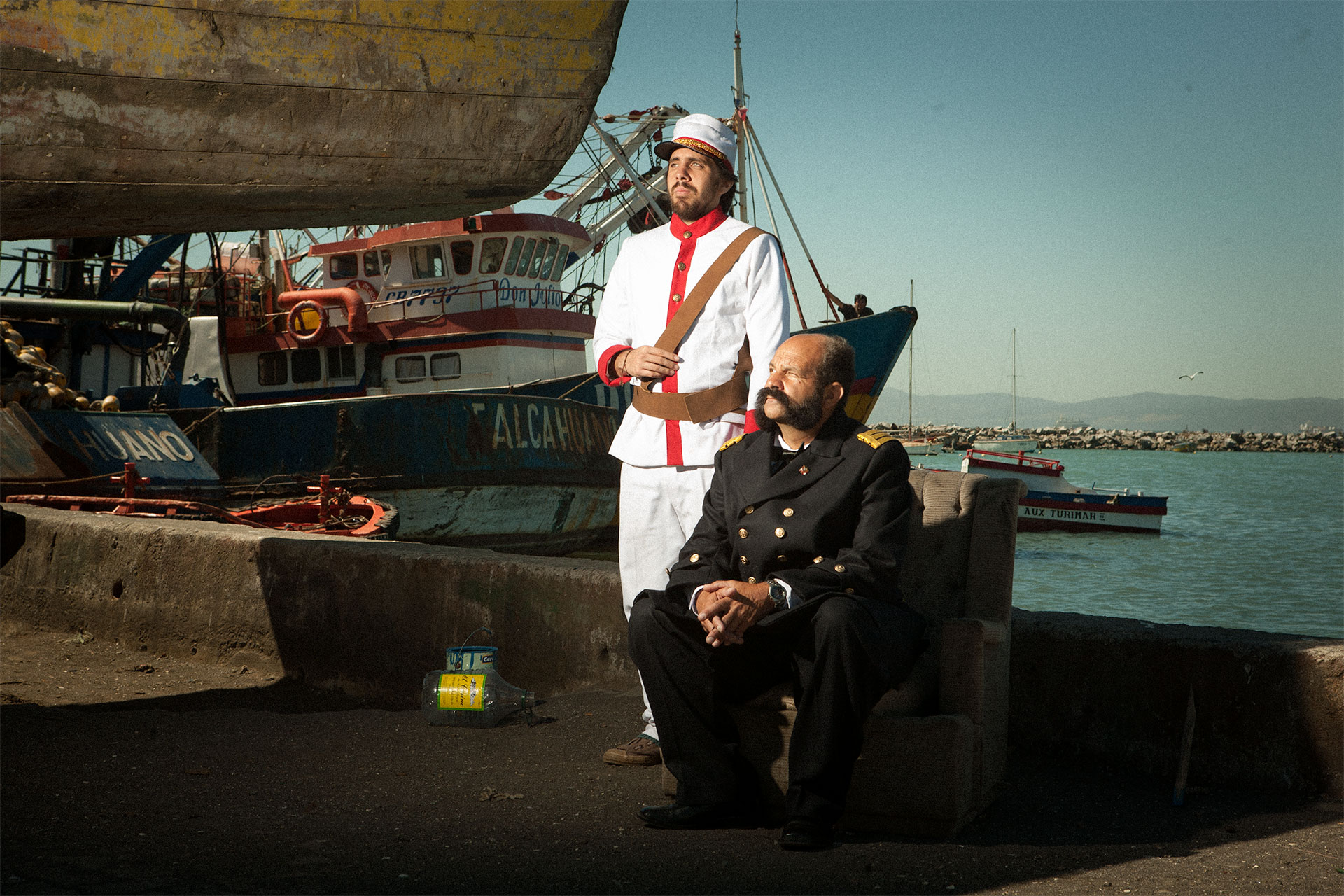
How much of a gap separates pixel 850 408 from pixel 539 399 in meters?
6.42

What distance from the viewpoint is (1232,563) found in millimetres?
27000

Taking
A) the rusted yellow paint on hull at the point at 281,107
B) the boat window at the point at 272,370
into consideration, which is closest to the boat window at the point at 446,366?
the boat window at the point at 272,370

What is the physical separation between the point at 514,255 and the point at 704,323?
48.1 ft

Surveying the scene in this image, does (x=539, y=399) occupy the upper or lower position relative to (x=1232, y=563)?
upper

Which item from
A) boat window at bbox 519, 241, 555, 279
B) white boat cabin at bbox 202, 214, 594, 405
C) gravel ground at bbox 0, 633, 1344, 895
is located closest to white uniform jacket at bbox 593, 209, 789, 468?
gravel ground at bbox 0, 633, 1344, 895

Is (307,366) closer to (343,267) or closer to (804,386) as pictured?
(343,267)

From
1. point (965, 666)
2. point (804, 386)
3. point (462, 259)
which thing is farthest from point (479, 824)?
point (462, 259)

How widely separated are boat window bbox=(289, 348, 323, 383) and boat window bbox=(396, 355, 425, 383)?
123 centimetres

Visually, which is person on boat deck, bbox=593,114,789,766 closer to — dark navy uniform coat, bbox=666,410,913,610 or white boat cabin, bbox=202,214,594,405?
dark navy uniform coat, bbox=666,410,913,610

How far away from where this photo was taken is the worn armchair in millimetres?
2416

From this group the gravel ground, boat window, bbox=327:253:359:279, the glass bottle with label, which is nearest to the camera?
the gravel ground

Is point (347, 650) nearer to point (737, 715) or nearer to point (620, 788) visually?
point (620, 788)

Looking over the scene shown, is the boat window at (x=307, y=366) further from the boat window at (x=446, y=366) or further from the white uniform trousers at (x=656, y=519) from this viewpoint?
the white uniform trousers at (x=656, y=519)

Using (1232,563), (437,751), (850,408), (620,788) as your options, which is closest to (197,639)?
(437,751)
